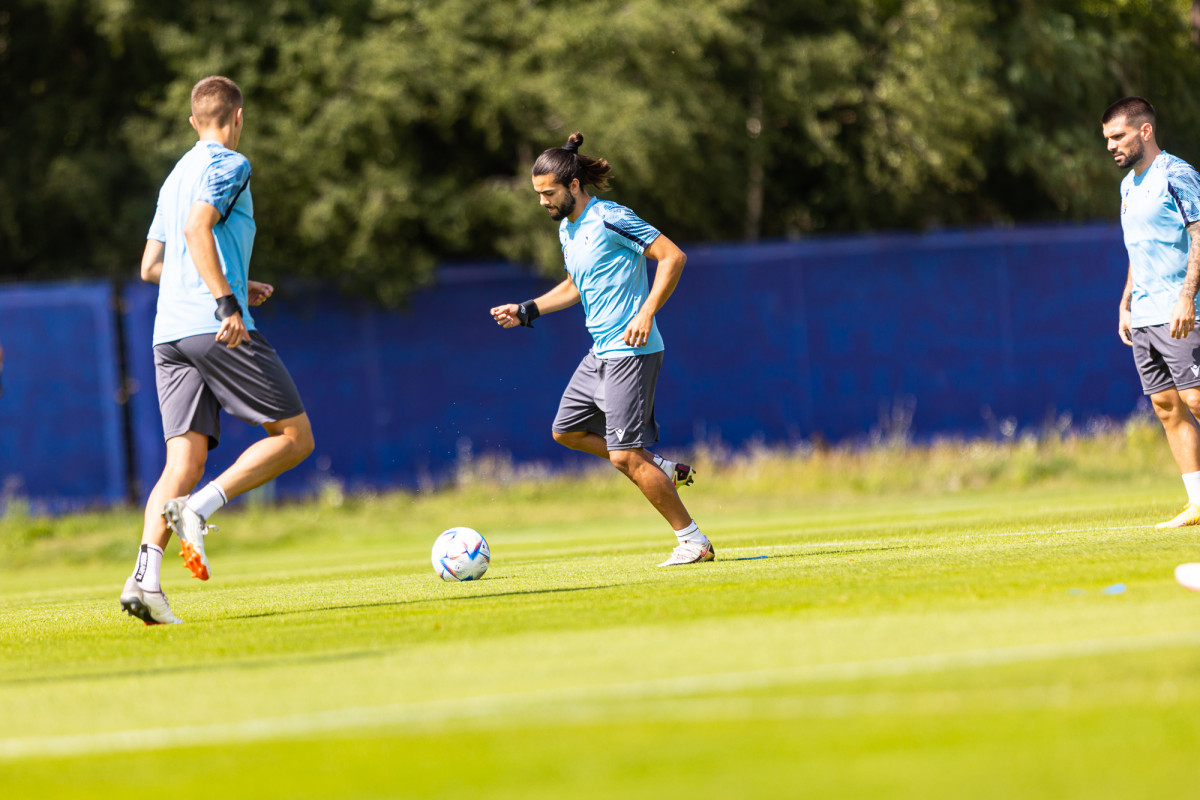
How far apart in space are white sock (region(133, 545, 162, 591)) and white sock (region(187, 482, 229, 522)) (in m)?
0.28

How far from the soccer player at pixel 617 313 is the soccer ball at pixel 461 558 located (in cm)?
87

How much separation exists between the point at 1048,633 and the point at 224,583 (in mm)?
7227

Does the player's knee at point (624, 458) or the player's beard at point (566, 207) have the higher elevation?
the player's beard at point (566, 207)

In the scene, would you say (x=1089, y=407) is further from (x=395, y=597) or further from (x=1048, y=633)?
(x=1048, y=633)

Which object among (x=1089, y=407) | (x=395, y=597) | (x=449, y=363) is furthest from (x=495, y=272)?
(x=395, y=597)

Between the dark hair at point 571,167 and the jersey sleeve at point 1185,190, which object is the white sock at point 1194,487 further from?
the dark hair at point 571,167

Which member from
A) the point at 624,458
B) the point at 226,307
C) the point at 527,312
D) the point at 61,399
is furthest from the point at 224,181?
the point at 61,399

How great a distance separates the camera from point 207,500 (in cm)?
684

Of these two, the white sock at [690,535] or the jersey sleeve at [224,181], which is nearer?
the jersey sleeve at [224,181]

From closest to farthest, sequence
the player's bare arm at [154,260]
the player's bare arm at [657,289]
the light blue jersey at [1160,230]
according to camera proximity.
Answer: the player's bare arm at [154,260] → the player's bare arm at [657,289] → the light blue jersey at [1160,230]

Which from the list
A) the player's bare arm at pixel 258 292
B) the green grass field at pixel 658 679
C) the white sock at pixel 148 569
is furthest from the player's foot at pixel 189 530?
the player's bare arm at pixel 258 292

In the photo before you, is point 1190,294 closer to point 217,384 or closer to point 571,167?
point 571,167

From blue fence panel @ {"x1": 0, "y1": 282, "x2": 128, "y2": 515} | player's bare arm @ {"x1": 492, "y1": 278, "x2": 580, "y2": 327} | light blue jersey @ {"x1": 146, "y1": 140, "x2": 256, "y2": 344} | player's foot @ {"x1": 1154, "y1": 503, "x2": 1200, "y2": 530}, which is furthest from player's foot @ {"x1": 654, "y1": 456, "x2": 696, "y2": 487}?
blue fence panel @ {"x1": 0, "y1": 282, "x2": 128, "y2": 515}

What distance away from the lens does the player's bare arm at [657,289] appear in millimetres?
8031
